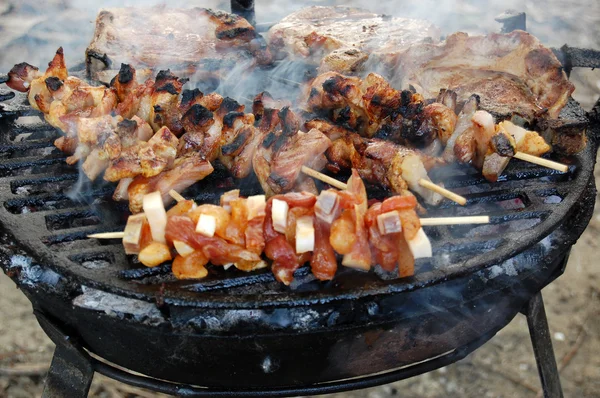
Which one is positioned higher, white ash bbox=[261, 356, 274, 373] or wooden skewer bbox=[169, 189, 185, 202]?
wooden skewer bbox=[169, 189, 185, 202]

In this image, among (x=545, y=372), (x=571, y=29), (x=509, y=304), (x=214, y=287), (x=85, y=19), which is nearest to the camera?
(x=214, y=287)

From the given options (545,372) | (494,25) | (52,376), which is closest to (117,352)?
(52,376)

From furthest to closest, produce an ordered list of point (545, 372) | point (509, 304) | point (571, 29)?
point (571, 29) → point (545, 372) → point (509, 304)

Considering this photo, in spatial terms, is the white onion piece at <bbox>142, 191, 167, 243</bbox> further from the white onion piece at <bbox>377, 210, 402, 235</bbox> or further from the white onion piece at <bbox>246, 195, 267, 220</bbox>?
the white onion piece at <bbox>377, 210, 402, 235</bbox>

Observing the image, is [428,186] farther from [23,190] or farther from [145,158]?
[23,190]

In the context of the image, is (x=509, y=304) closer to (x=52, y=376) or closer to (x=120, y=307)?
(x=120, y=307)

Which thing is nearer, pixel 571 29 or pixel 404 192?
pixel 404 192

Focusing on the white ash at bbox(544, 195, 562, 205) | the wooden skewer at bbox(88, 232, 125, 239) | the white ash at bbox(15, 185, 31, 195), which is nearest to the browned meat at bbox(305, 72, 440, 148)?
the white ash at bbox(544, 195, 562, 205)
